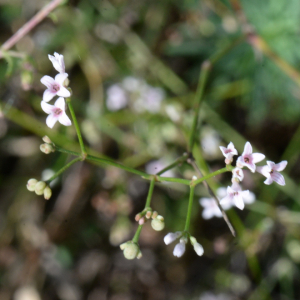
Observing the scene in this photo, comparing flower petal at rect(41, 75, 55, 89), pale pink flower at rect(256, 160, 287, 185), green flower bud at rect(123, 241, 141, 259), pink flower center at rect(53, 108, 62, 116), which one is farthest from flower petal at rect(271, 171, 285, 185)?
flower petal at rect(41, 75, 55, 89)

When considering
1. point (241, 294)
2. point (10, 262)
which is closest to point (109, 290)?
point (10, 262)

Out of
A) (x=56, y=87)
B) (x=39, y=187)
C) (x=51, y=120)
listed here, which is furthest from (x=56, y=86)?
(x=39, y=187)

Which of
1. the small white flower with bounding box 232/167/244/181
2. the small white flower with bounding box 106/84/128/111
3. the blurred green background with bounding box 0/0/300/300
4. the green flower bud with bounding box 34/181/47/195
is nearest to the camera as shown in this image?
the small white flower with bounding box 232/167/244/181

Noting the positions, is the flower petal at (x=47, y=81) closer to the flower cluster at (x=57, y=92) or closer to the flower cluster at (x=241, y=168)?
the flower cluster at (x=57, y=92)

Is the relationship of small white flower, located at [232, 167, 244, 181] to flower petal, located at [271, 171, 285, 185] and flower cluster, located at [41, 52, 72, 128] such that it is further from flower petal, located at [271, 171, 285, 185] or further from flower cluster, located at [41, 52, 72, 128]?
flower cluster, located at [41, 52, 72, 128]

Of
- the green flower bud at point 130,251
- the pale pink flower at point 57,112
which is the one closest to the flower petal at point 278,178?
the green flower bud at point 130,251

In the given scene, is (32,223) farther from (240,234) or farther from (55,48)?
(240,234)

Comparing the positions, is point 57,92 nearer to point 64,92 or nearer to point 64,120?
point 64,92
